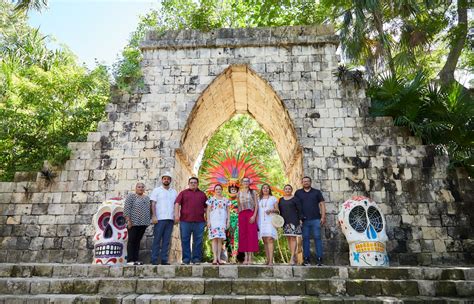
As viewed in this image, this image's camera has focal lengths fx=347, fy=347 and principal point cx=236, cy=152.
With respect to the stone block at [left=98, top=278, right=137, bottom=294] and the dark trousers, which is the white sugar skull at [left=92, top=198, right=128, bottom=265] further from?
the stone block at [left=98, top=278, right=137, bottom=294]

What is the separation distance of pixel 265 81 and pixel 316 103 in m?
1.33

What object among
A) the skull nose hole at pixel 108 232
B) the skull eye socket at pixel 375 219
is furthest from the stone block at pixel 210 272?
the skull eye socket at pixel 375 219

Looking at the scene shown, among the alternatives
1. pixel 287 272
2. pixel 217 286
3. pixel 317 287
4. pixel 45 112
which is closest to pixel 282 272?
pixel 287 272

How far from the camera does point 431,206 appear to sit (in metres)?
7.15

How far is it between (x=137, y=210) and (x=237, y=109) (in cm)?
634

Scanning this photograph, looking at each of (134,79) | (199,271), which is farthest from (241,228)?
(134,79)

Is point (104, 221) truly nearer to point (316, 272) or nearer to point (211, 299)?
point (211, 299)

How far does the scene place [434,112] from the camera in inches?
304

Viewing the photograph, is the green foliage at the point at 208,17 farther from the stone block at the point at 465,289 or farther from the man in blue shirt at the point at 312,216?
the stone block at the point at 465,289

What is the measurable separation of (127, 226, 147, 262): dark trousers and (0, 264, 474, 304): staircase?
2.39ft

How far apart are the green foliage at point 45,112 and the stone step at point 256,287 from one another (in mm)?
4076

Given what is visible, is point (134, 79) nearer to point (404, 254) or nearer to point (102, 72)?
point (102, 72)

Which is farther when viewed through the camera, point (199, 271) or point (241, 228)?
point (241, 228)

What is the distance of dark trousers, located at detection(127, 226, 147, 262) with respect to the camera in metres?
5.50
